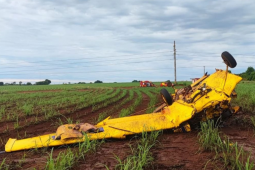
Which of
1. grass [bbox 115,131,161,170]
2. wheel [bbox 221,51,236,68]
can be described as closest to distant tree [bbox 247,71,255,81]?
wheel [bbox 221,51,236,68]

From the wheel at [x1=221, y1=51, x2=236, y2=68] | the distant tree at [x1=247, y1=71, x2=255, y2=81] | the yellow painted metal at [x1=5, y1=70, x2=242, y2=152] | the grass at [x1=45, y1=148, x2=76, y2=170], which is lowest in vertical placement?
the grass at [x1=45, y1=148, x2=76, y2=170]

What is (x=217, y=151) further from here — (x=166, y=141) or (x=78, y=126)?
(x=78, y=126)

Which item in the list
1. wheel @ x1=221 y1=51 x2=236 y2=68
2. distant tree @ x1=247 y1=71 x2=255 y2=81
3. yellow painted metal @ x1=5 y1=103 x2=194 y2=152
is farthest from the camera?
distant tree @ x1=247 y1=71 x2=255 y2=81

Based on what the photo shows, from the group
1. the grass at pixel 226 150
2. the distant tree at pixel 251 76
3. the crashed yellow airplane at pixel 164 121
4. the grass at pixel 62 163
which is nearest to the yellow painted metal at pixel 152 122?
the crashed yellow airplane at pixel 164 121

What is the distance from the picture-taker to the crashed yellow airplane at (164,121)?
4219 millimetres

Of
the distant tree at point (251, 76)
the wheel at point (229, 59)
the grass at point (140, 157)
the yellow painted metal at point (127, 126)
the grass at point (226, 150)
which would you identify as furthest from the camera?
the distant tree at point (251, 76)

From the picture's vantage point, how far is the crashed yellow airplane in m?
4.22

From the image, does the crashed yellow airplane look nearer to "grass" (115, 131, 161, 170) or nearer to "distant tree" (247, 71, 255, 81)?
"grass" (115, 131, 161, 170)

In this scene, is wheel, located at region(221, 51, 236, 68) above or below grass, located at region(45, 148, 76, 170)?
above

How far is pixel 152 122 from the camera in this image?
15.3 feet

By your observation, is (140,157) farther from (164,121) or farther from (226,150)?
(164,121)

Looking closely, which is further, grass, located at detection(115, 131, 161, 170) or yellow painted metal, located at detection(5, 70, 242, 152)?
yellow painted metal, located at detection(5, 70, 242, 152)

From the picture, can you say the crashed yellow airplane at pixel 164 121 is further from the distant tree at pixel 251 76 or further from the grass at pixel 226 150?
the distant tree at pixel 251 76

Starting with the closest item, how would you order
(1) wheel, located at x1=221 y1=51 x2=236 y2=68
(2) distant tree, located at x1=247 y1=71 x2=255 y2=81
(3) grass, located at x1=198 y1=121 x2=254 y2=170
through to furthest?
(3) grass, located at x1=198 y1=121 x2=254 y2=170 < (1) wheel, located at x1=221 y1=51 x2=236 y2=68 < (2) distant tree, located at x1=247 y1=71 x2=255 y2=81
